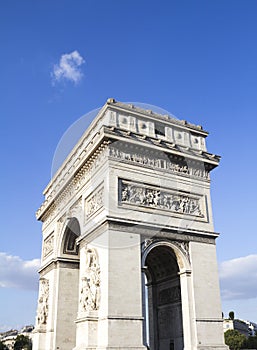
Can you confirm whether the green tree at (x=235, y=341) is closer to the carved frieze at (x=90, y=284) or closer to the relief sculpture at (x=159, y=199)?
the relief sculpture at (x=159, y=199)

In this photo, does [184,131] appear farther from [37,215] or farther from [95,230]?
[37,215]

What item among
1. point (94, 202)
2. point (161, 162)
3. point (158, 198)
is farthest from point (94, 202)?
point (161, 162)

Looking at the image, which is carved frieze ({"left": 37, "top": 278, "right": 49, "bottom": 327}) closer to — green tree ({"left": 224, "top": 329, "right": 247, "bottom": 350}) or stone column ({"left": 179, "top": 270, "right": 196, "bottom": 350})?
stone column ({"left": 179, "top": 270, "right": 196, "bottom": 350})

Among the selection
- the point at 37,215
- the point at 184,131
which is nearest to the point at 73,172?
the point at 184,131

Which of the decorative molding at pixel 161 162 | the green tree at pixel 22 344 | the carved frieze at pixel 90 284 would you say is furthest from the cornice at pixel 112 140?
the green tree at pixel 22 344

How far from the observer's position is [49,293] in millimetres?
23766

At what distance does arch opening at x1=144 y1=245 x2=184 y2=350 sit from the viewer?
63.0ft

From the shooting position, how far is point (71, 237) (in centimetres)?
2392

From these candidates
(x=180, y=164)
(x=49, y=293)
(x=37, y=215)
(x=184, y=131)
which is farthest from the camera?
(x=37, y=215)

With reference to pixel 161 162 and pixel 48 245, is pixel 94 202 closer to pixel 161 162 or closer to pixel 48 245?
pixel 161 162

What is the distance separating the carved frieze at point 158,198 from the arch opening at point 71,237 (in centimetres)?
610

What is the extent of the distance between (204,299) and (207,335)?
150cm

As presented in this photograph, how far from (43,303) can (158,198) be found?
10.6 meters

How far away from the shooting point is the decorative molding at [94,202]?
60.8ft
